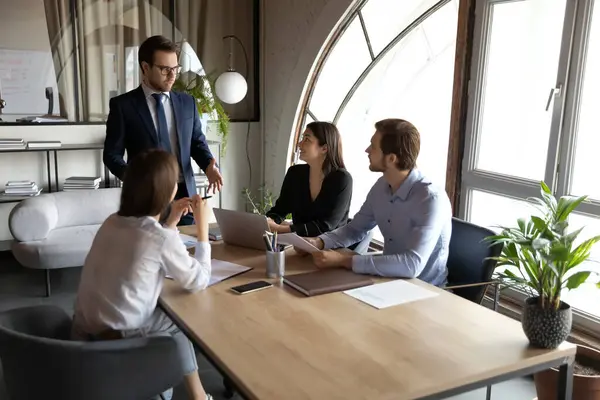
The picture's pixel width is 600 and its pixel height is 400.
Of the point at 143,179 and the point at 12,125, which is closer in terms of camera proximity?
the point at 143,179

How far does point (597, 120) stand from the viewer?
9.12 feet

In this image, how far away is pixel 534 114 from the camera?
122 inches

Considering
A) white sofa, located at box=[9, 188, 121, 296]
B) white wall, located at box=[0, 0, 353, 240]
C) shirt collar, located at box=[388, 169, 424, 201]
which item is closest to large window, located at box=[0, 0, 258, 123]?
white wall, located at box=[0, 0, 353, 240]

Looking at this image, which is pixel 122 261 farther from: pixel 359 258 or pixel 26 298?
pixel 26 298

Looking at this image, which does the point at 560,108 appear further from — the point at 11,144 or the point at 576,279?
the point at 11,144

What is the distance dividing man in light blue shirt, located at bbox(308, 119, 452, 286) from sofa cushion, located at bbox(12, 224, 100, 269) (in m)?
2.15

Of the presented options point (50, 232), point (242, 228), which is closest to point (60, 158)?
point (50, 232)

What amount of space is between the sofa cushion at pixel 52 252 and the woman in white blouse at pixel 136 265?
2.16 metres

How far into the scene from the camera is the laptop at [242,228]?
8.10ft

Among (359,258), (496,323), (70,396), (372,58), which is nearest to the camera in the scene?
(70,396)

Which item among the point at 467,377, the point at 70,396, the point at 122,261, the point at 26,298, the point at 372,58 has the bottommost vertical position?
the point at 26,298

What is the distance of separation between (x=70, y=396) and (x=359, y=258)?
1.10m

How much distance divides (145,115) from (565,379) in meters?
2.35

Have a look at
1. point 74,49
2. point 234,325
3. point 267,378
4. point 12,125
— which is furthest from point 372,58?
point 267,378
